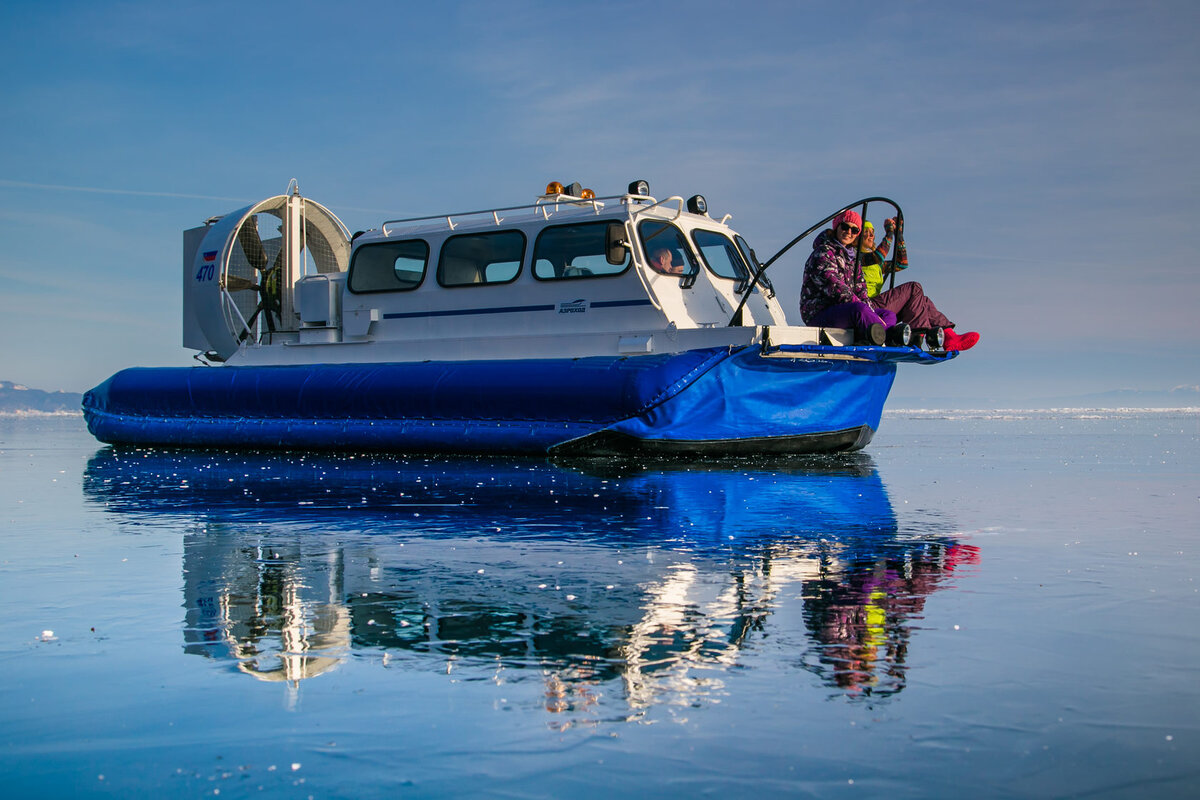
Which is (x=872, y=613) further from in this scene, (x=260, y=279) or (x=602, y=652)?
(x=260, y=279)

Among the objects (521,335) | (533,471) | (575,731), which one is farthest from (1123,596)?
(521,335)

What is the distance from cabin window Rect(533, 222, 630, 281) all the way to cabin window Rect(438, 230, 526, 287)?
10.5 inches

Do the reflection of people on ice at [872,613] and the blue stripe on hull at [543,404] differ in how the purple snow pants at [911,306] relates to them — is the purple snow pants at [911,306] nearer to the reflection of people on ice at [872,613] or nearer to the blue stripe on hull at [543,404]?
the blue stripe on hull at [543,404]

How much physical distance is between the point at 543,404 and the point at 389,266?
3.58 meters

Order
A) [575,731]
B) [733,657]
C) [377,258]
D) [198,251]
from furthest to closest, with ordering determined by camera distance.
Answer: [198,251] < [377,258] < [733,657] < [575,731]

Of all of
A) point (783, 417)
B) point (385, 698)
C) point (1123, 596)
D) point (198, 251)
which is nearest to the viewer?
point (385, 698)

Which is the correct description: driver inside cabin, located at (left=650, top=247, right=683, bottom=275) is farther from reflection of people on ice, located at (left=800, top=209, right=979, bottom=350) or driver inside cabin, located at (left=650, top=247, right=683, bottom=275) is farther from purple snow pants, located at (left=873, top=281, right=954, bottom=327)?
purple snow pants, located at (left=873, top=281, right=954, bottom=327)

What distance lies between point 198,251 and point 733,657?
43.0 ft

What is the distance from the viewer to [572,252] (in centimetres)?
1159

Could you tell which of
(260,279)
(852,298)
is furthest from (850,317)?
(260,279)

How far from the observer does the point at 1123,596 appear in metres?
3.57

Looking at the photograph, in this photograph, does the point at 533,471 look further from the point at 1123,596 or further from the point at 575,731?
the point at 575,731

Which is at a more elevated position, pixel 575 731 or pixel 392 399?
pixel 392 399

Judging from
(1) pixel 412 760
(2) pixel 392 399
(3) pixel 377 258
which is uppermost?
(3) pixel 377 258
